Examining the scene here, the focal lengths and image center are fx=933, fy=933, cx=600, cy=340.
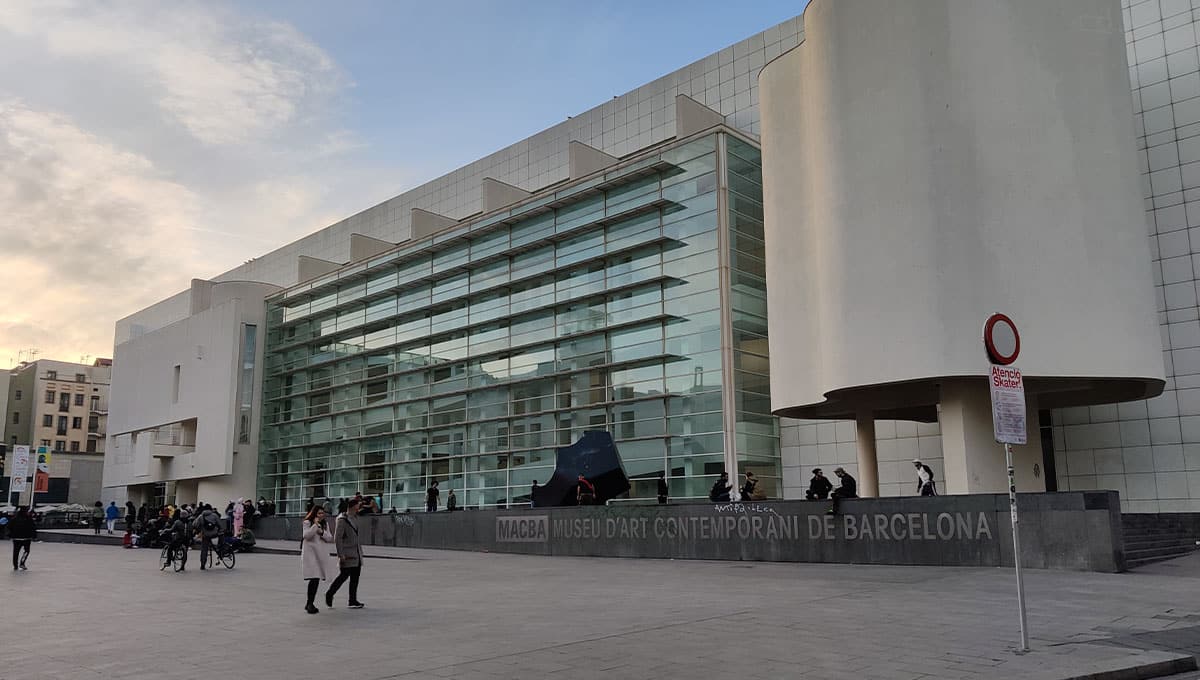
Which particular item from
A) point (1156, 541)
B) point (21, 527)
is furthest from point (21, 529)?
point (1156, 541)

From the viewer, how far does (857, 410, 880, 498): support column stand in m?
29.5

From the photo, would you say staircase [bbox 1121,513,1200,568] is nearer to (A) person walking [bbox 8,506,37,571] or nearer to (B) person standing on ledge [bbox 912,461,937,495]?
(B) person standing on ledge [bbox 912,461,937,495]

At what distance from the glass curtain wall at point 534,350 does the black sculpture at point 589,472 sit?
4119mm

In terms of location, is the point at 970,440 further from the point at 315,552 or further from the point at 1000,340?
the point at 315,552

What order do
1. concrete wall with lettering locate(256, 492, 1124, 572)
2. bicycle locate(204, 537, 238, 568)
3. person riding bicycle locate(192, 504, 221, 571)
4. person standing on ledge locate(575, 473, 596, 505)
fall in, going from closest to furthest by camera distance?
concrete wall with lettering locate(256, 492, 1124, 572) → person riding bicycle locate(192, 504, 221, 571) → bicycle locate(204, 537, 238, 568) → person standing on ledge locate(575, 473, 596, 505)

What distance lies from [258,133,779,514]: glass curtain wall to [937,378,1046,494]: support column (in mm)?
9223

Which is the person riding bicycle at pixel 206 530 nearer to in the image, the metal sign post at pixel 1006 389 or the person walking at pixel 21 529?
the person walking at pixel 21 529

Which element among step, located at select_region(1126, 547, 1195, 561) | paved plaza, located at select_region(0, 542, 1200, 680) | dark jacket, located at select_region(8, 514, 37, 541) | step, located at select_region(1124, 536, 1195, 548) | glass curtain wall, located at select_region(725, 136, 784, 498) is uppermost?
glass curtain wall, located at select_region(725, 136, 784, 498)

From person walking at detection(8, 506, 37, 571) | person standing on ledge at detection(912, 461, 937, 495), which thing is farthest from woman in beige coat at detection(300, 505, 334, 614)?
person standing on ledge at detection(912, 461, 937, 495)

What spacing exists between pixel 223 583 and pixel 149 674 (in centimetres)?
1118

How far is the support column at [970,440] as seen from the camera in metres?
24.0

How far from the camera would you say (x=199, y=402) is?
5847 centimetres

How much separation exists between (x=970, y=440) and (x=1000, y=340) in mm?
16074

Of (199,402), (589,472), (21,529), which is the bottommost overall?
(21,529)
